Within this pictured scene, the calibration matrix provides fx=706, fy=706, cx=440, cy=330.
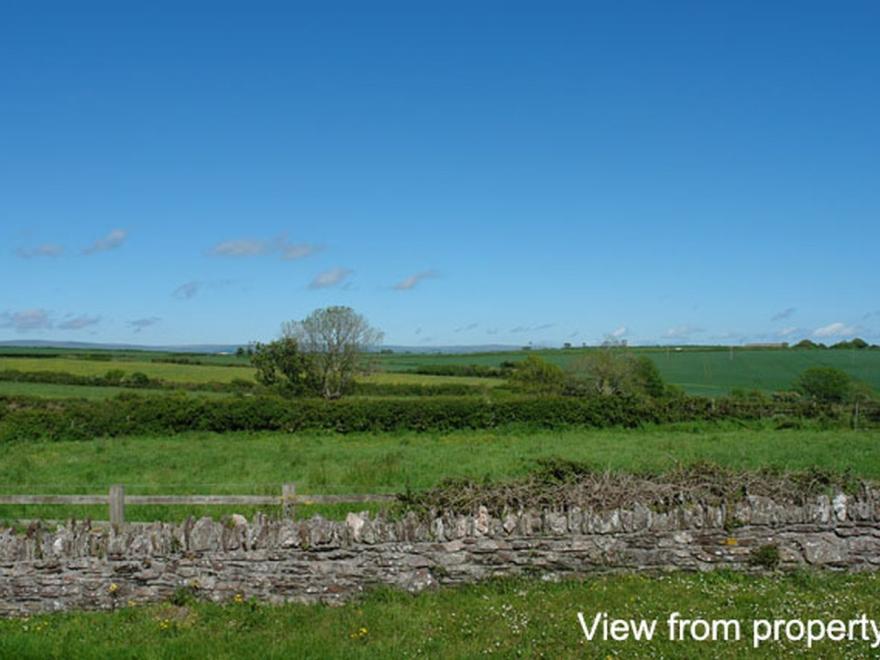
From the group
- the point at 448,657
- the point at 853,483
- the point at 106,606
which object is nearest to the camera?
the point at 448,657

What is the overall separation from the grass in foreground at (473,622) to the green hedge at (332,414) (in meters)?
22.7

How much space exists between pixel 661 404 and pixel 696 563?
25.9 metres

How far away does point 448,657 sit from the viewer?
6.59 meters

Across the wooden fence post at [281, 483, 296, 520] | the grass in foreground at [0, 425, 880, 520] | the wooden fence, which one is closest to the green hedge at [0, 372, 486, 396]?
the grass in foreground at [0, 425, 880, 520]

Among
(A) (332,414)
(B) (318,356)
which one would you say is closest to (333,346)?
(B) (318,356)

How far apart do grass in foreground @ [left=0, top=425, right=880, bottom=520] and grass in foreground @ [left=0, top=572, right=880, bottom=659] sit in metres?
4.19

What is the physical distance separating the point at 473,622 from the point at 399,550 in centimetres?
143

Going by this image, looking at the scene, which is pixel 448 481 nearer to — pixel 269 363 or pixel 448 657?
pixel 448 657

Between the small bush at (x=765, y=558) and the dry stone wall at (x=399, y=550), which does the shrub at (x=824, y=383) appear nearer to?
the dry stone wall at (x=399, y=550)

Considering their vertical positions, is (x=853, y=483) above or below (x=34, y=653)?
→ above

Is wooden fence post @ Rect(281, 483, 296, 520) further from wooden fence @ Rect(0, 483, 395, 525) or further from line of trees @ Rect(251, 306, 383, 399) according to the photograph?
line of trees @ Rect(251, 306, 383, 399)

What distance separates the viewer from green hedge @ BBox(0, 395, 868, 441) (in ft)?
94.4

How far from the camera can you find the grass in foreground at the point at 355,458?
16.4 meters

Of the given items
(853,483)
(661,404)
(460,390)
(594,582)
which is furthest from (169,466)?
(460,390)
